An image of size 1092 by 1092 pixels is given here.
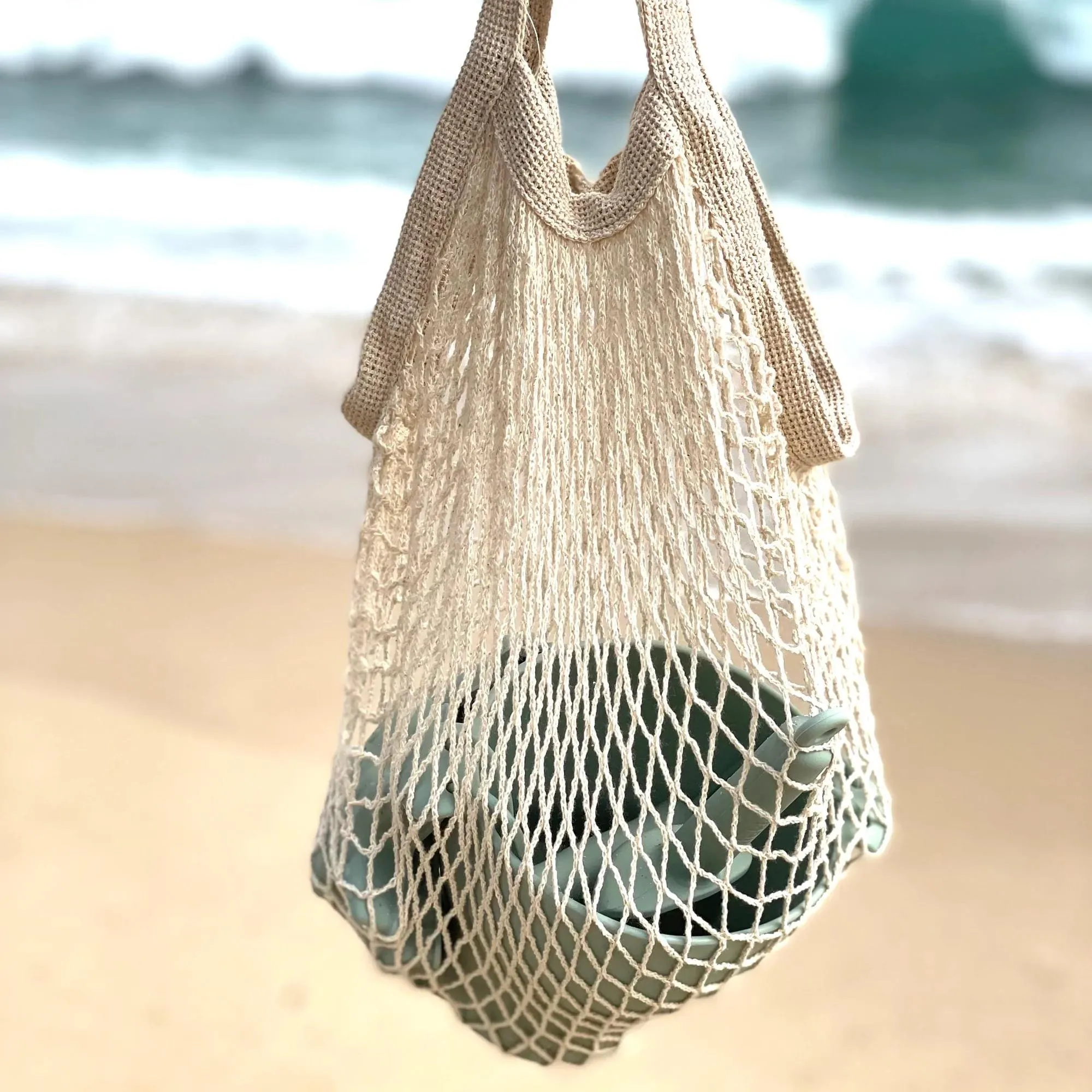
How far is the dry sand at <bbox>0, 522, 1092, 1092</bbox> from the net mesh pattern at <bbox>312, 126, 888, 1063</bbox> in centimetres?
46

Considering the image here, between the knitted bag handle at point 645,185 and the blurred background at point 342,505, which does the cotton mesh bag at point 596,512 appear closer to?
the knitted bag handle at point 645,185

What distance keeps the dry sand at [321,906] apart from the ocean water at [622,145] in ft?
3.71

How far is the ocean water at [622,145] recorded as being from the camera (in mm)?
3240

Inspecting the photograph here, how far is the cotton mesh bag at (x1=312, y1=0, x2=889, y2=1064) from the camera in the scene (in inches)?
29.4

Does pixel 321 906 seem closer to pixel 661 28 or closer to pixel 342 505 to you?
pixel 342 505

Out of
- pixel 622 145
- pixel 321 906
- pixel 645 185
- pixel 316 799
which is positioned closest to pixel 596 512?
pixel 645 185

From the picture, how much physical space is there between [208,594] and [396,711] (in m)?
1.41

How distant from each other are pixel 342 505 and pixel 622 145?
181 centimetres

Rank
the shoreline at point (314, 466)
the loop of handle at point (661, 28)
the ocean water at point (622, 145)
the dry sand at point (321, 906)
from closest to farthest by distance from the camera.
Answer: the loop of handle at point (661, 28) < the dry sand at point (321, 906) < the shoreline at point (314, 466) < the ocean water at point (622, 145)

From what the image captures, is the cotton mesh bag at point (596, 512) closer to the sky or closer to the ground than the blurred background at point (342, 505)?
closer to the sky

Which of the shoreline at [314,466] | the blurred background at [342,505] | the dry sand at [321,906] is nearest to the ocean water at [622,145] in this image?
the blurred background at [342,505]

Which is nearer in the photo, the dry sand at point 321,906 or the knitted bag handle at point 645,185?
the knitted bag handle at point 645,185

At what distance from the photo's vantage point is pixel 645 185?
0.73 m

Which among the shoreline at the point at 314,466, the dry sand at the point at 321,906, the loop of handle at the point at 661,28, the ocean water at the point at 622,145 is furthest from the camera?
the ocean water at the point at 622,145
